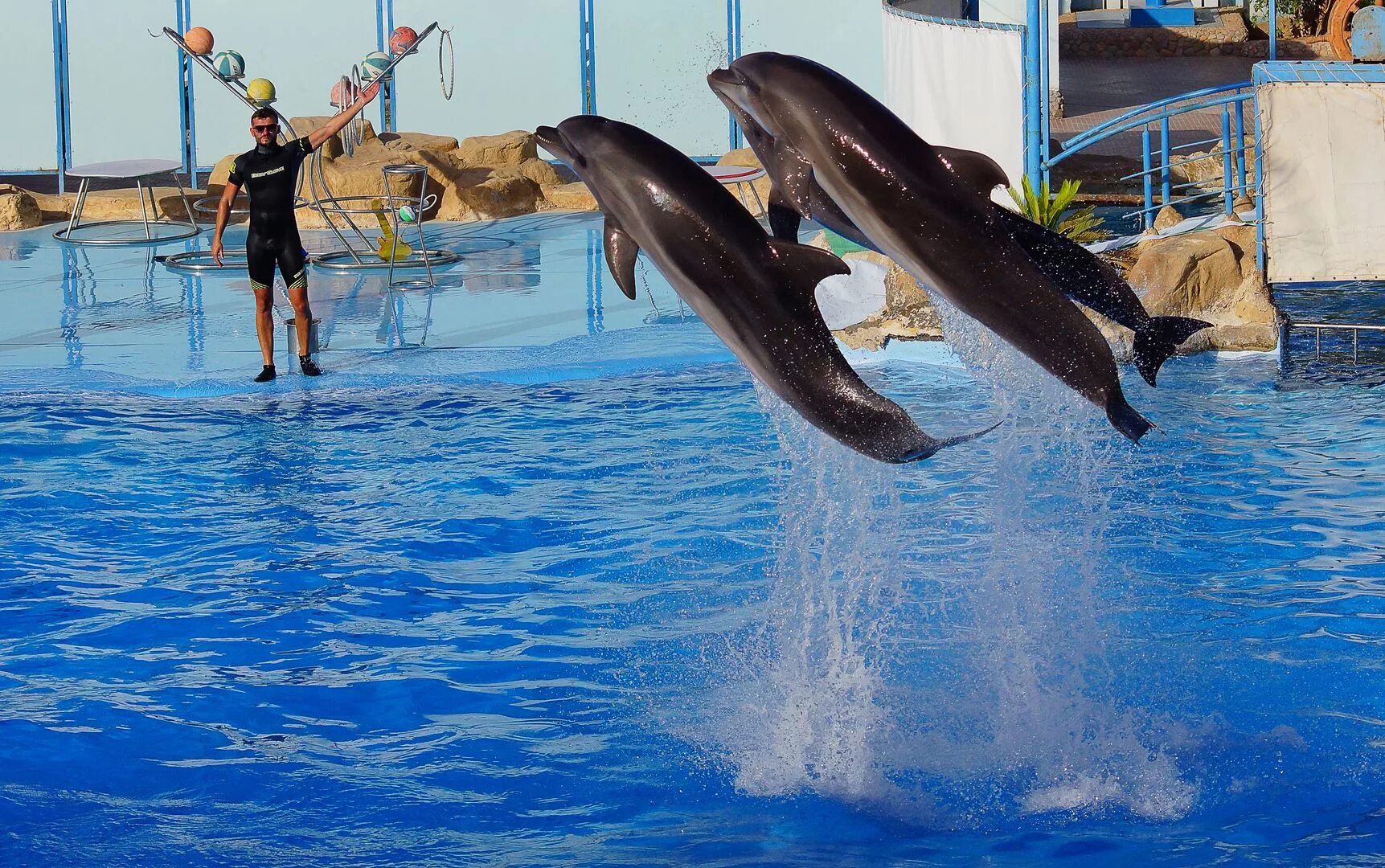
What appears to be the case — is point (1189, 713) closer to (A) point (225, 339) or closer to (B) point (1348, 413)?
(B) point (1348, 413)

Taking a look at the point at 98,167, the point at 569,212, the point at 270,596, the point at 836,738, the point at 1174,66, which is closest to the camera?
the point at 836,738

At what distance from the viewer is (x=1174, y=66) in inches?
955

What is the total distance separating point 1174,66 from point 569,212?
12.4m

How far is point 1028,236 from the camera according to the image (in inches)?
155

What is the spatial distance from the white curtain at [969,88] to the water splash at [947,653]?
119 inches

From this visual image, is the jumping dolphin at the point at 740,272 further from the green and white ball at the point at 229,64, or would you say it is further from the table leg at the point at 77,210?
the table leg at the point at 77,210

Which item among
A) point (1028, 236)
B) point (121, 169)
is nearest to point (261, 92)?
point (121, 169)

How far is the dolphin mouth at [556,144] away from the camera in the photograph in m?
3.63

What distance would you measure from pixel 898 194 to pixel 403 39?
8367mm

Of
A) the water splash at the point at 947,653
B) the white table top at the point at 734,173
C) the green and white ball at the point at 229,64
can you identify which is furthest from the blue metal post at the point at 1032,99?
the green and white ball at the point at 229,64

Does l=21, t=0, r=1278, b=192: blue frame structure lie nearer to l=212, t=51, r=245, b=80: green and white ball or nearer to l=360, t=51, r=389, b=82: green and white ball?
l=212, t=51, r=245, b=80: green and white ball

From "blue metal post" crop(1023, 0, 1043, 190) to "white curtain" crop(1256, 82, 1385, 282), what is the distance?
1.48 meters

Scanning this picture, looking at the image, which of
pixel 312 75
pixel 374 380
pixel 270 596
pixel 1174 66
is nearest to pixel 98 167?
pixel 312 75

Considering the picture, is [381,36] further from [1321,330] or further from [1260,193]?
[1321,330]
